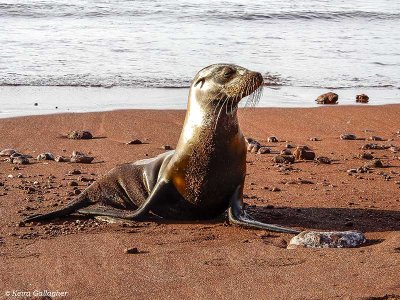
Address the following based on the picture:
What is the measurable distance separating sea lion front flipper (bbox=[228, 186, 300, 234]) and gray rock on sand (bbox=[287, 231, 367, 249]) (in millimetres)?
371

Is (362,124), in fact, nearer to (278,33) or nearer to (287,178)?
(287,178)

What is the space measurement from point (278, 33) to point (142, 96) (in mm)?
11055

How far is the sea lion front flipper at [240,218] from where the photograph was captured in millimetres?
6742

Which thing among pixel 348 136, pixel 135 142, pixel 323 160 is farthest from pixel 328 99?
pixel 323 160

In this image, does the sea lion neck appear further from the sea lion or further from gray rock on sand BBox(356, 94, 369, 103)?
gray rock on sand BBox(356, 94, 369, 103)

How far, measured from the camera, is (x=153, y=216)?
24.3 feet

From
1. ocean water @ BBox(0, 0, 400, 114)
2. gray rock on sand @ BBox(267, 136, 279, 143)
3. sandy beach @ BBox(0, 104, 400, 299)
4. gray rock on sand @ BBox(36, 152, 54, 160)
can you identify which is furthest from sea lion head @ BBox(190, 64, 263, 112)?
ocean water @ BBox(0, 0, 400, 114)

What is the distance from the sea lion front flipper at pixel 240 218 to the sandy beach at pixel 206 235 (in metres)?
0.06

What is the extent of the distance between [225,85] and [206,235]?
129 centimetres

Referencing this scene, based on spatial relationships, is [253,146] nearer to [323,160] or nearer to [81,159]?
[323,160]

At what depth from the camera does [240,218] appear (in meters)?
6.97

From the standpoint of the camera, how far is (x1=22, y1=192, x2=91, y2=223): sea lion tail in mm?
7258

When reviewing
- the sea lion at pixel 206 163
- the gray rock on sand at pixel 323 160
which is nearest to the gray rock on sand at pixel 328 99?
the gray rock on sand at pixel 323 160

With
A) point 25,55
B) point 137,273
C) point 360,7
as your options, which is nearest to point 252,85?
point 137,273
